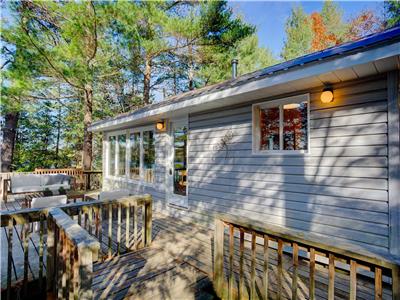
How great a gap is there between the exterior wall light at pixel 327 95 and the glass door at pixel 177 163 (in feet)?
10.6

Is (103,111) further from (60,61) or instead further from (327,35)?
(327,35)

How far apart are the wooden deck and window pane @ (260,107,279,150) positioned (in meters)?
1.61

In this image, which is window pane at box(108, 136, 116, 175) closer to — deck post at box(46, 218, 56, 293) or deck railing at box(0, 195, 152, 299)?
deck railing at box(0, 195, 152, 299)

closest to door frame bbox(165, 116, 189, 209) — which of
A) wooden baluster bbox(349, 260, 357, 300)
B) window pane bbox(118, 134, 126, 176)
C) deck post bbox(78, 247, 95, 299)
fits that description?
window pane bbox(118, 134, 126, 176)

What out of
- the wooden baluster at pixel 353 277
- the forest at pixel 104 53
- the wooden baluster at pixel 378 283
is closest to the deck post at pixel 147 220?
the wooden baluster at pixel 353 277

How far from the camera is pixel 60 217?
2137mm

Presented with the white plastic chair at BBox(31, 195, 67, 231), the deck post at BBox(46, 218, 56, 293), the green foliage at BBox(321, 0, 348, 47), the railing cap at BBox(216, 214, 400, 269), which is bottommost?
the deck post at BBox(46, 218, 56, 293)

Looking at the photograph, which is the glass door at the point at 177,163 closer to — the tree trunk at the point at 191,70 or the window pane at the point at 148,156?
the window pane at the point at 148,156

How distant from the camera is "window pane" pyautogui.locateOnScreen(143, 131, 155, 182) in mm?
6242

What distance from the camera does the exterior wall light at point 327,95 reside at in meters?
2.98

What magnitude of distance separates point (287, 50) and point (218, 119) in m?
14.6

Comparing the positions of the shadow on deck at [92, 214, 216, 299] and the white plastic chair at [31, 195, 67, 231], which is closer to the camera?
the shadow on deck at [92, 214, 216, 299]

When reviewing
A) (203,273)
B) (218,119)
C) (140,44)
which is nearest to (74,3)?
(140,44)

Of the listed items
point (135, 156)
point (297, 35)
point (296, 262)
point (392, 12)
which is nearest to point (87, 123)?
point (135, 156)
